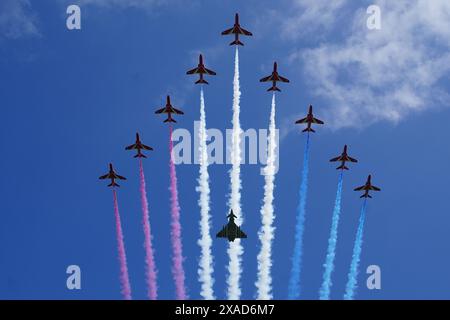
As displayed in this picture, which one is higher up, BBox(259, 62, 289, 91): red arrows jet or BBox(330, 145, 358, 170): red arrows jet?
BBox(259, 62, 289, 91): red arrows jet

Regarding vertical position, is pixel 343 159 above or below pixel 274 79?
below

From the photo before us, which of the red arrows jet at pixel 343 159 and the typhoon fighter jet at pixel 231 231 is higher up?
the red arrows jet at pixel 343 159

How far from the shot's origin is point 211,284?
158875 millimetres

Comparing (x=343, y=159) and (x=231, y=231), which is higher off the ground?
(x=343, y=159)

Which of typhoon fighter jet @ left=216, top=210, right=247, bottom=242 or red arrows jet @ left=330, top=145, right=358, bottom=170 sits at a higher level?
red arrows jet @ left=330, top=145, right=358, bottom=170

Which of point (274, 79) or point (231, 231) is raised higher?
point (274, 79)

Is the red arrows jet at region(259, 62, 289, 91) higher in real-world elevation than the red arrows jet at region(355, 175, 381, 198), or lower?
higher

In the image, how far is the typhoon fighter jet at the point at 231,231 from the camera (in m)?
160

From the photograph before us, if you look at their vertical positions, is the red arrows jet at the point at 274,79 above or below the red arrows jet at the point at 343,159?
above

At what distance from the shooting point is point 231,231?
161 metres

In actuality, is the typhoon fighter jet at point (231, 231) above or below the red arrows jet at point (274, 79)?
below

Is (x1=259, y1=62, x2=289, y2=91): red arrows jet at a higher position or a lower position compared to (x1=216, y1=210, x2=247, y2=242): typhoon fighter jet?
higher

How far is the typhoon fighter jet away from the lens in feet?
526
